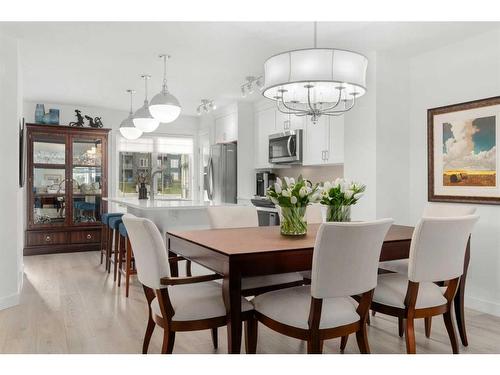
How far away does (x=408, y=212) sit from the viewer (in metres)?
4.08

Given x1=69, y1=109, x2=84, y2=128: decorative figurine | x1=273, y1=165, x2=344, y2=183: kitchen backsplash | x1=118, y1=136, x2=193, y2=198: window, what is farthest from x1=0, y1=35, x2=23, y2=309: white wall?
x1=273, y1=165, x2=344, y2=183: kitchen backsplash

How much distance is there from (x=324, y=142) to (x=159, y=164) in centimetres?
362

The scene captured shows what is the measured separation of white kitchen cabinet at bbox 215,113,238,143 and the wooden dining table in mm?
3669

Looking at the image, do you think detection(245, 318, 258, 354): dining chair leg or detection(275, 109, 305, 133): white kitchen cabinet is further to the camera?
detection(275, 109, 305, 133): white kitchen cabinet

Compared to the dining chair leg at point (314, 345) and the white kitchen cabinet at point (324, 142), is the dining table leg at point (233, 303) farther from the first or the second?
the white kitchen cabinet at point (324, 142)

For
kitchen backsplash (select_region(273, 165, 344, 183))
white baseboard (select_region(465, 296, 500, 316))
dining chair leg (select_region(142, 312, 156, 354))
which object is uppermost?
kitchen backsplash (select_region(273, 165, 344, 183))

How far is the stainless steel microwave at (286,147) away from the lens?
16.9 ft

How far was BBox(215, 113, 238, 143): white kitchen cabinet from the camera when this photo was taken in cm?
627

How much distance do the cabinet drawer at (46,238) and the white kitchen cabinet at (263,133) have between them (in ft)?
10.1

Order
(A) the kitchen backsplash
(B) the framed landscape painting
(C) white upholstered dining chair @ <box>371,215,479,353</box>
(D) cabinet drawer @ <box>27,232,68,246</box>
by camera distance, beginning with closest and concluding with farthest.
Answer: (C) white upholstered dining chair @ <box>371,215,479,353</box> → (B) the framed landscape painting → (A) the kitchen backsplash → (D) cabinet drawer @ <box>27,232,68,246</box>

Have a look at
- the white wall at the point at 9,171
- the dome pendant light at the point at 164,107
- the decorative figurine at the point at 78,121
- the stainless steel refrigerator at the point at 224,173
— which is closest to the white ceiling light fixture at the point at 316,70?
the dome pendant light at the point at 164,107

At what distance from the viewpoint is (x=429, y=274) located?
229 cm

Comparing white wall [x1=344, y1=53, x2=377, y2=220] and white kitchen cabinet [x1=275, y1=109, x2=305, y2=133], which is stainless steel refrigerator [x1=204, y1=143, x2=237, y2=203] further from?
white wall [x1=344, y1=53, x2=377, y2=220]
